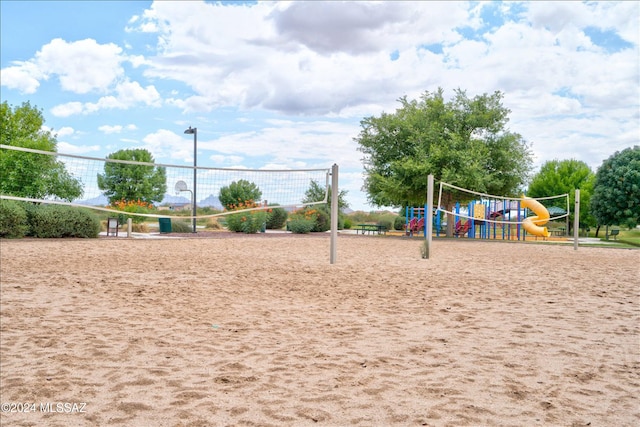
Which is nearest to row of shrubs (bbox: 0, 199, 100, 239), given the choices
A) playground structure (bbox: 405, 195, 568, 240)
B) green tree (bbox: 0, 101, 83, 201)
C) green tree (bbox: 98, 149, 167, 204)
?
green tree (bbox: 0, 101, 83, 201)

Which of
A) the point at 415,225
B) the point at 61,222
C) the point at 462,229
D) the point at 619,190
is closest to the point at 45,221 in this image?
the point at 61,222

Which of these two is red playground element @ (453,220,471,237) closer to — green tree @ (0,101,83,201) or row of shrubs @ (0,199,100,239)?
row of shrubs @ (0,199,100,239)

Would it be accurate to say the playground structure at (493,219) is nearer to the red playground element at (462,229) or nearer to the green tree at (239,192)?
the red playground element at (462,229)

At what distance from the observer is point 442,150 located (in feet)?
78.4

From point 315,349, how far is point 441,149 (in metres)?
20.6

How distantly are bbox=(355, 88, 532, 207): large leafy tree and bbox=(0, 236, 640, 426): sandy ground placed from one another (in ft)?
47.9

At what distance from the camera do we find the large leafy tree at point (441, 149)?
2348cm

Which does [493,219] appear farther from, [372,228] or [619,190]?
[619,190]

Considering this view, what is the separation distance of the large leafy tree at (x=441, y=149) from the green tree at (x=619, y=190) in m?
7.64

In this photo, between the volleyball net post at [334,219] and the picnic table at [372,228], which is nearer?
the volleyball net post at [334,219]

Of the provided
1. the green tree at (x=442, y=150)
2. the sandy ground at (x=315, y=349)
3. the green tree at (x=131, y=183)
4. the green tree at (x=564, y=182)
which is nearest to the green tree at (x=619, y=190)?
the green tree at (x=442, y=150)

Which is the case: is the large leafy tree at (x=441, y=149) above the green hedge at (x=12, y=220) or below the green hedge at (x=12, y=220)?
above

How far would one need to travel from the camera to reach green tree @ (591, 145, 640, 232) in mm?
29188

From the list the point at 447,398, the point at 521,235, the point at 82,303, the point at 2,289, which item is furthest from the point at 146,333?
the point at 521,235
